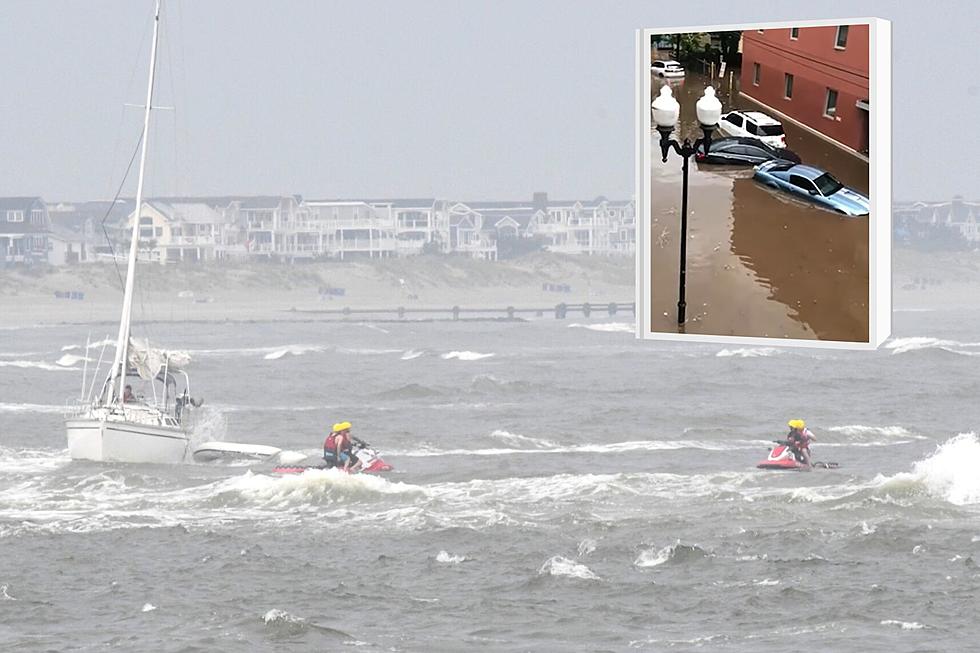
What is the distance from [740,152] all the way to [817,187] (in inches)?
31.3

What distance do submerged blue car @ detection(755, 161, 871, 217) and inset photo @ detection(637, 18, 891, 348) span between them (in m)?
0.01

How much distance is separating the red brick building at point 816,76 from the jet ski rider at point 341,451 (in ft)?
114

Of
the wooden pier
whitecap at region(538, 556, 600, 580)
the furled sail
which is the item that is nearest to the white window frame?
whitecap at region(538, 556, 600, 580)

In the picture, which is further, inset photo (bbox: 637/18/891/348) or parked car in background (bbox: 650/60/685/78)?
parked car in background (bbox: 650/60/685/78)

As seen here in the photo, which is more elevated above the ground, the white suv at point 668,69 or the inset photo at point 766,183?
the white suv at point 668,69

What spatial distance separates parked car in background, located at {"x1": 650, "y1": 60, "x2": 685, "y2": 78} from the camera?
13.8 m

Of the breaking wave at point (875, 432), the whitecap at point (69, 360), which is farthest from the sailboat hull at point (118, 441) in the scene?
the whitecap at point (69, 360)

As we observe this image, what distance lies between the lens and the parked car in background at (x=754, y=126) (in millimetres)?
13453

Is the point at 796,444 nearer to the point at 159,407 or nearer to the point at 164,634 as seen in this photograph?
the point at 159,407

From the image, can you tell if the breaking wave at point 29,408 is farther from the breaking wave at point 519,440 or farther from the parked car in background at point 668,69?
the parked car in background at point 668,69

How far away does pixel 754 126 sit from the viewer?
13578mm

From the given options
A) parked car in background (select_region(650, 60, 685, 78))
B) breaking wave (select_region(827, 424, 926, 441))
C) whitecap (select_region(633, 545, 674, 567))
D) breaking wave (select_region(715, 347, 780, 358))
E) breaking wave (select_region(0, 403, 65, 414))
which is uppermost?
parked car in background (select_region(650, 60, 685, 78))

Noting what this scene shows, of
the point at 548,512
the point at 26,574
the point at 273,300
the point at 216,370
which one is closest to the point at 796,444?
the point at 548,512

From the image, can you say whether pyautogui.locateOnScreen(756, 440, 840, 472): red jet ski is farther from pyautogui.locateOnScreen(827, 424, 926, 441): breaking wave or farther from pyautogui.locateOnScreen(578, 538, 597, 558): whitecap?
pyautogui.locateOnScreen(827, 424, 926, 441): breaking wave
